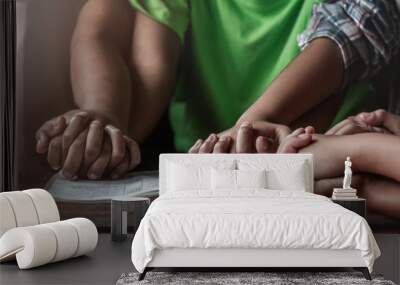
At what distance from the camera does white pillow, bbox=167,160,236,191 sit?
22.4 ft

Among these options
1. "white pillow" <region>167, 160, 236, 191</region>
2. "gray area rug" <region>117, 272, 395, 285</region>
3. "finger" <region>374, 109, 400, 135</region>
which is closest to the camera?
"gray area rug" <region>117, 272, 395, 285</region>

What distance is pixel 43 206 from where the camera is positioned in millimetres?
6000

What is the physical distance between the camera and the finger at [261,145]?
24.2ft

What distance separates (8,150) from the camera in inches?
301

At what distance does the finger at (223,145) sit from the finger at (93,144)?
129 centimetres

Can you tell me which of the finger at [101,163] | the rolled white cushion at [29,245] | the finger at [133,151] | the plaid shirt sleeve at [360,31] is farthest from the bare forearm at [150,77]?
the rolled white cushion at [29,245]

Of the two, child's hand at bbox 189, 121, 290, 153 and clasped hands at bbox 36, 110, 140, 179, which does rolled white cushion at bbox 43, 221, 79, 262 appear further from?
child's hand at bbox 189, 121, 290, 153

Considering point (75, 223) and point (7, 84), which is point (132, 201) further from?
point (7, 84)

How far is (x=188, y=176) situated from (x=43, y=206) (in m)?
1.56

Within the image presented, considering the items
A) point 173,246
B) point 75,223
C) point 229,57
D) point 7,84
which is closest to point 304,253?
point 173,246

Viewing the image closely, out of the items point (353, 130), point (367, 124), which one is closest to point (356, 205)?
point (353, 130)

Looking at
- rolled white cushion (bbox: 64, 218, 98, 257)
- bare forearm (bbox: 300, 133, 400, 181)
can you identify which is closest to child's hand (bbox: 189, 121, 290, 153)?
bare forearm (bbox: 300, 133, 400, 181)

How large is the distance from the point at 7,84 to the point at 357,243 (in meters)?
4.56

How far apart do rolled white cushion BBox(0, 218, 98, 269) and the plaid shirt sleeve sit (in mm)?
3463
